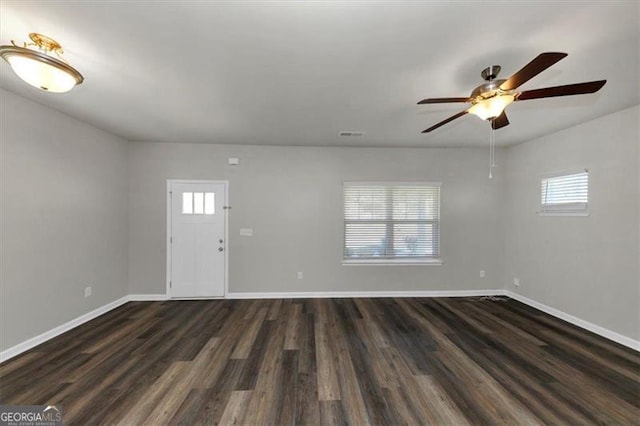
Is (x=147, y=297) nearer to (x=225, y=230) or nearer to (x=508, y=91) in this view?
(x=225, y=230)

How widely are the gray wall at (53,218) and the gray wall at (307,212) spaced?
1.51 feet

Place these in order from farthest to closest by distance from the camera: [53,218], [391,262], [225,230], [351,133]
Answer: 1. [391,262]
2. [225,230]
3. [351,133]
4. [53,218]

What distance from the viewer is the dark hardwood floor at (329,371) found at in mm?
1824

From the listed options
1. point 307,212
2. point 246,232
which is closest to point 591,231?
point 307,212

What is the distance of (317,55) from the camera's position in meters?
1.85

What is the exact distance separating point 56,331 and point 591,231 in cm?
677

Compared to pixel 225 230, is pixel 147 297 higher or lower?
lower

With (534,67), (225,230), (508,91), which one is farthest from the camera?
(225,230)

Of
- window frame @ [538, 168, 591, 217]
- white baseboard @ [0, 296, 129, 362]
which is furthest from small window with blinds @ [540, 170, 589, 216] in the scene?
white baseboard @ [0, 296, 129, 362]

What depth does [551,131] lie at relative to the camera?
11.8 feet

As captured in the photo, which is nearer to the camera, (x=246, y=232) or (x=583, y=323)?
(x=583, y=323)

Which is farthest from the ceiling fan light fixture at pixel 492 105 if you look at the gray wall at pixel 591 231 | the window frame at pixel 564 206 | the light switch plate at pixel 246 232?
the light switch plate at pixel 246 232

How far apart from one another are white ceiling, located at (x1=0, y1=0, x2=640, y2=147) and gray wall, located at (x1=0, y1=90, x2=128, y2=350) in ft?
1.24

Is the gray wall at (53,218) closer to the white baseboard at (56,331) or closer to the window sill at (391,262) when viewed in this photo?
the white baseboard at (56,331)
